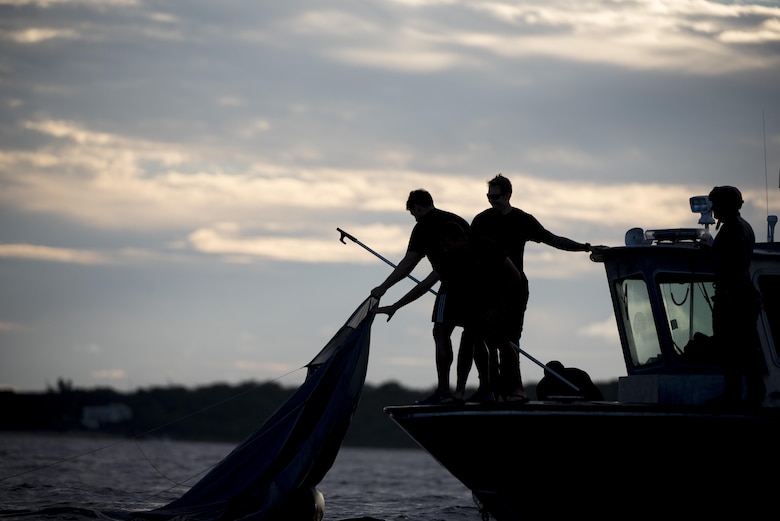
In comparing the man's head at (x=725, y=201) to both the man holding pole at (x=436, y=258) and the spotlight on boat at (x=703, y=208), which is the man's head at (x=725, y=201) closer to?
the spotlight on boat at (x=703, y=208)

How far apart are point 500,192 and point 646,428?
281 centimetres

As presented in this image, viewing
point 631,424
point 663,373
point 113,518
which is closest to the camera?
point 631,424

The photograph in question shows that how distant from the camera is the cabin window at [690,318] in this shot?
40.9 ft

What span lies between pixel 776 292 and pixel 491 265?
128 inches

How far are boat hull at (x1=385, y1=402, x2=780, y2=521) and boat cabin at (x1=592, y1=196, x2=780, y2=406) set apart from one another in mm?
690

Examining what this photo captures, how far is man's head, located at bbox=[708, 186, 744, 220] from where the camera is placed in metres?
11.6

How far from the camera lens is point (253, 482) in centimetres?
1282

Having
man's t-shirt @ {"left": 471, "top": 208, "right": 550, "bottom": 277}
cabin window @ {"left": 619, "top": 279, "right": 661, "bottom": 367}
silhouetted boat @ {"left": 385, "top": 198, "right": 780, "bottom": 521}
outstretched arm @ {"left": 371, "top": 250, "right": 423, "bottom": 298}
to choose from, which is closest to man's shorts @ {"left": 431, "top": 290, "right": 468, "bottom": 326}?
outstretched arm @ {"left": 371, "top": 250, "right": 423, "bottom": 298}

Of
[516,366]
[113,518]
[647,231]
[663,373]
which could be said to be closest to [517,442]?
[516,366]

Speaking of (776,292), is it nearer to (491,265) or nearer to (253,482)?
(491,265)

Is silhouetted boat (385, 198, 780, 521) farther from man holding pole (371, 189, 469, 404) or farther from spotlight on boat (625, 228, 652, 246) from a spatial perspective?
man holding pole (371, 189, 469, 404)

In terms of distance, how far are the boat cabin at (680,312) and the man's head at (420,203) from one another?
224 cm

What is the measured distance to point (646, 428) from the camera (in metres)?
11.7

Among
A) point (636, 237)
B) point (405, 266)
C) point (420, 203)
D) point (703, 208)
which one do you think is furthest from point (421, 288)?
point (703, 208)
